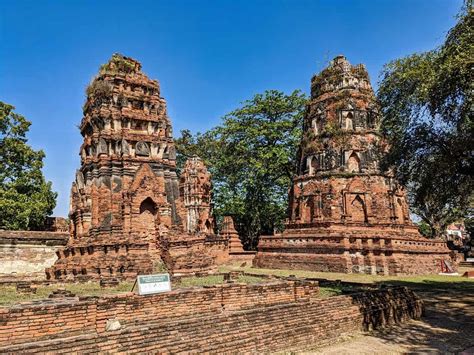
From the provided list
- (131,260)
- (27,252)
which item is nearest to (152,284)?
(131,260)

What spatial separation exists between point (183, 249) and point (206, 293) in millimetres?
8368

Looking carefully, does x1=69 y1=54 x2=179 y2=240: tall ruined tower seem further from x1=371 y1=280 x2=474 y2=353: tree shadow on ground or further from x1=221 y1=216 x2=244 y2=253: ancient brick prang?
x1=221 y1=216 x2=244 y2=253: ancient brick prang

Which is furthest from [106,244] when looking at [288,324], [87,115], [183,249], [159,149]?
[288,324]

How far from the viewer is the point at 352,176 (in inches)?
1004

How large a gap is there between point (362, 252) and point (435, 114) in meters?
13.2

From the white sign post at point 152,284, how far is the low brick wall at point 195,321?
0.52 m

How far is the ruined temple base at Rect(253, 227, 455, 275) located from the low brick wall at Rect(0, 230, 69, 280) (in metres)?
14.1

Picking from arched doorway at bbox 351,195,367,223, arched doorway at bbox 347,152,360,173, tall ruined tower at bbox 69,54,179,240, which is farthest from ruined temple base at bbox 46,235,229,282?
arched doorway at bbox 347,152,360,173

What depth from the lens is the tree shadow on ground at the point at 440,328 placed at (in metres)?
8.01

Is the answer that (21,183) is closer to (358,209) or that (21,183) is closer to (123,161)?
(123,161)

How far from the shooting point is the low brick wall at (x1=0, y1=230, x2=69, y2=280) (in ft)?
67.7

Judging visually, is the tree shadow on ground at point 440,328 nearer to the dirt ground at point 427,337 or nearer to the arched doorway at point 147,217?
the dirt ground at point 427,337

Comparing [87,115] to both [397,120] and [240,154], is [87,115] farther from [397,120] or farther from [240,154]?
[240,154]

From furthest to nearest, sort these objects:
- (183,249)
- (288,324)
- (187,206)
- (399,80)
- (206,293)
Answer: (187,206), (183,249), (399,80), (206,293), (288,324)
